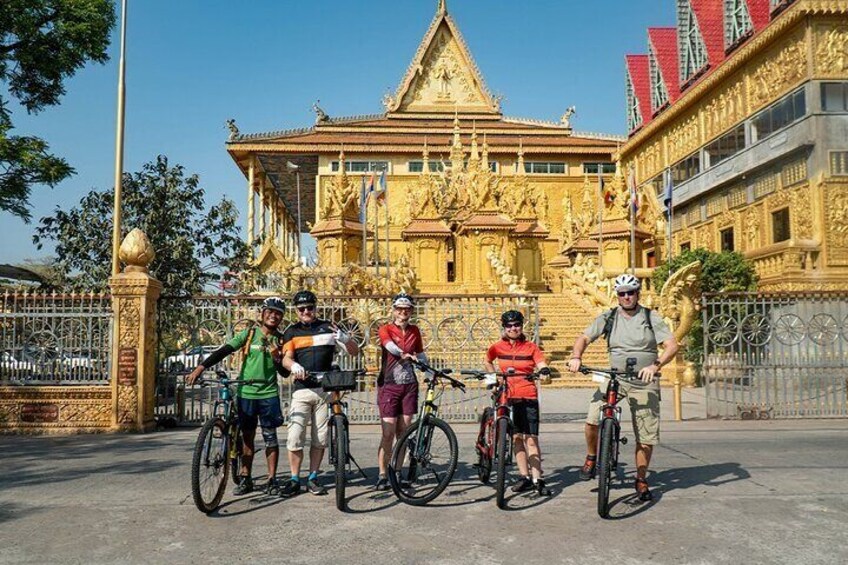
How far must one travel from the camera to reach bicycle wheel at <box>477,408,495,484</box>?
6.14m

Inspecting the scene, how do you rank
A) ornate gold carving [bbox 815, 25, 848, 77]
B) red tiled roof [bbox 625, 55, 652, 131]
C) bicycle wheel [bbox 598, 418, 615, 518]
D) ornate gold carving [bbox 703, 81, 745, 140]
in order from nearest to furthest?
bicycle wheel [bbox 598, 418, 615, 518] < ornate gold carving [bbox 815, 25, 848, 77] < ornate gold carving [bbox 703, 81, 745, 140] < red tiled roof [bbox 625, 55, 652, 131]

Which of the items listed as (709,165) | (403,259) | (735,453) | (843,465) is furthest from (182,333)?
(709,165)

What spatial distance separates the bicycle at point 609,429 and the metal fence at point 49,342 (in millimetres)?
7885

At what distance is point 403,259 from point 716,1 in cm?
2432

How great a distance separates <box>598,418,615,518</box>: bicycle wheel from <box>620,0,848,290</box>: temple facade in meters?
22.2

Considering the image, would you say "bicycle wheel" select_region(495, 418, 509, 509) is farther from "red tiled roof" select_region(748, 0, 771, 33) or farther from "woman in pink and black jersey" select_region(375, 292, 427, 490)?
"red tiled roof" select_region(748, 0, 771, 33)

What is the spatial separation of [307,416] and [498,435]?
5.44ft

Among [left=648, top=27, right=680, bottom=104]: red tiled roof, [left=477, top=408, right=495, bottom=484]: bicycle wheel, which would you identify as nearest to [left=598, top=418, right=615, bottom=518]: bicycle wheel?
[left=477, top=408, right=495, bottom=484]: bicycle wheel

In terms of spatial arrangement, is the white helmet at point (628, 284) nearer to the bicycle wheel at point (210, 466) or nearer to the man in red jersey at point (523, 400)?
the man in red jersey at point (523, 400)

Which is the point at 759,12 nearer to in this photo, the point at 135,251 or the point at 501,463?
the point at 135,251

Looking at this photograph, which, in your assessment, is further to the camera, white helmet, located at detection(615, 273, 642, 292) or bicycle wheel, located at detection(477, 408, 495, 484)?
bicycle wheel, located at detection(477, 408, 495, 484)

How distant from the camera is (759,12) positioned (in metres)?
30.2

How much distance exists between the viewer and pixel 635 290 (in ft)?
18.9

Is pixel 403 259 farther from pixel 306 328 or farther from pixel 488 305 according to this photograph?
pixel 306 328
